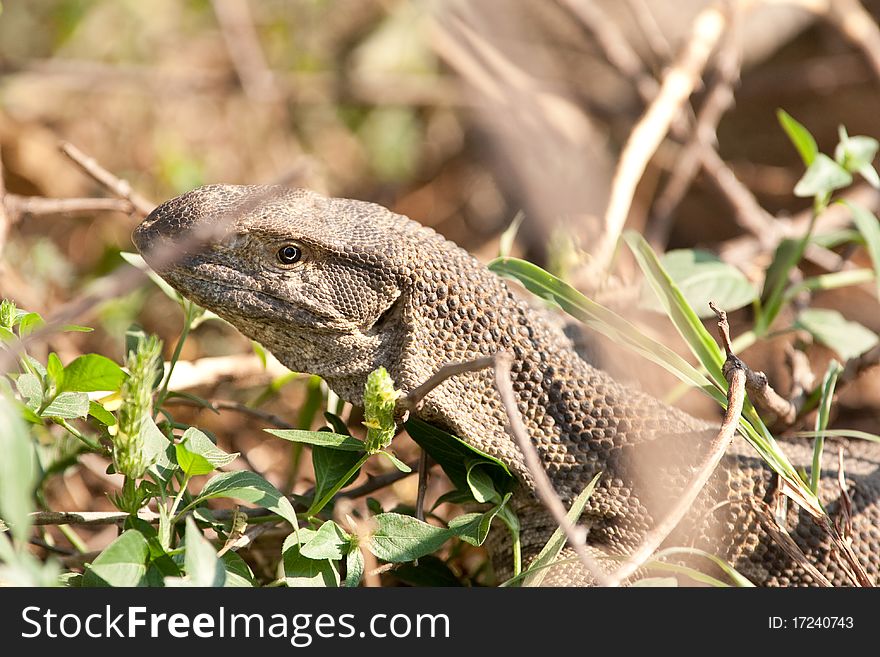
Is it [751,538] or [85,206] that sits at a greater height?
[85,206]

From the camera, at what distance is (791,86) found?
530 cm

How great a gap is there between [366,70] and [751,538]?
420cm

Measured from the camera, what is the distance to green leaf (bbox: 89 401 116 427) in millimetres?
1975

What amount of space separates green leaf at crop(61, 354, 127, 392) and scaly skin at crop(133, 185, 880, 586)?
0.42 metres

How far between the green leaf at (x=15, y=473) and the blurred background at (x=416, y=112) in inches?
93.6

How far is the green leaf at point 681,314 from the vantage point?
7.69 feet

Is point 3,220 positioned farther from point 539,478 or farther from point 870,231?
point 870,231

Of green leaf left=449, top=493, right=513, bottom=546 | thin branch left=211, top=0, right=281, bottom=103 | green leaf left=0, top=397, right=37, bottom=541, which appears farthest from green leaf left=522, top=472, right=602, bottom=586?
thin branch left=211, top=0, right=281, bottom=103

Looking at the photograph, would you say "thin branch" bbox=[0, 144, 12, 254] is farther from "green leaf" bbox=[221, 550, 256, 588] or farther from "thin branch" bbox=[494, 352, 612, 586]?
→ "thin branch" bbox=[494, 352, 612, 586]

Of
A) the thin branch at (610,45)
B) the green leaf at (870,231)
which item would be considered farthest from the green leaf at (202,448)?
the thin branch at (610,45)
